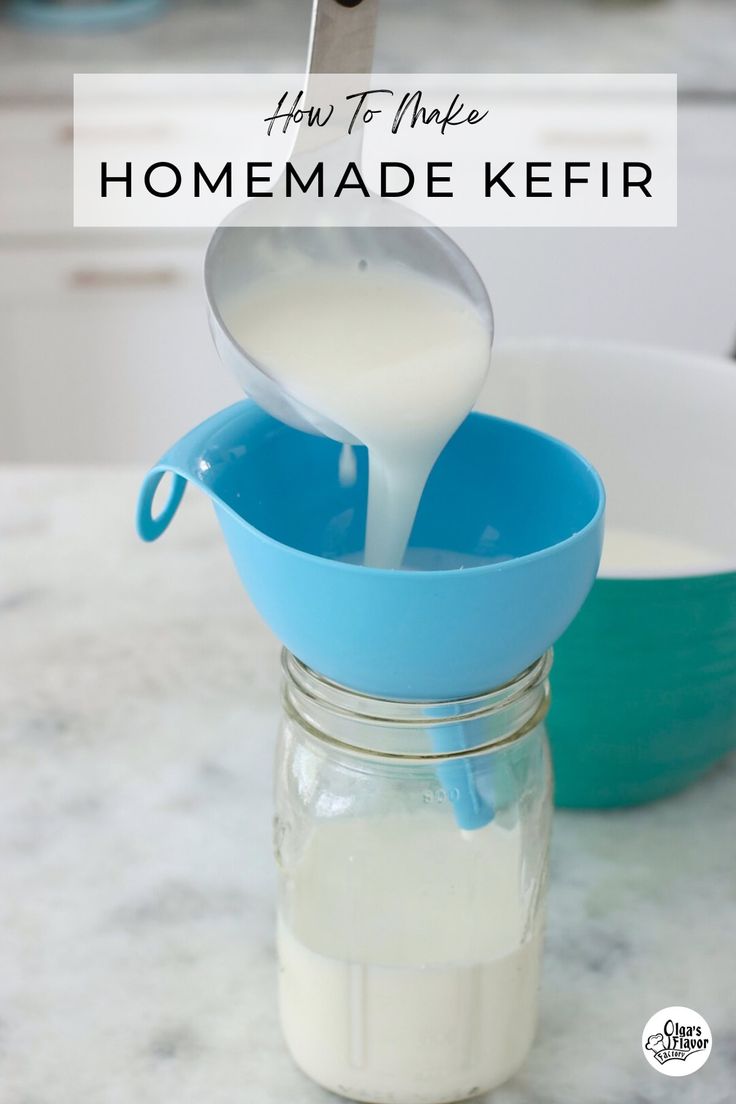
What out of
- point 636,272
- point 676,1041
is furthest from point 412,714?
point 636,272

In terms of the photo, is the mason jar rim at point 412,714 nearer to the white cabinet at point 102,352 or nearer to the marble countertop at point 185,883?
the marble countertop at point 185,883

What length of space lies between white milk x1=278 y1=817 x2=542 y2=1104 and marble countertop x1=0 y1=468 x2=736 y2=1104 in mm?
24

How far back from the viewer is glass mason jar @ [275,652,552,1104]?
62 centimetres

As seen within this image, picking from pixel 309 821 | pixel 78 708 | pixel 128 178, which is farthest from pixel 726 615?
pixel 128 178

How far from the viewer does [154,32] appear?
2172 millimetres

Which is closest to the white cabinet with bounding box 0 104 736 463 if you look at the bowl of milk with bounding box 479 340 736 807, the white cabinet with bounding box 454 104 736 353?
the white cabinet with bounding box 454 104 736 353

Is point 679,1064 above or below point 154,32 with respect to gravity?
above

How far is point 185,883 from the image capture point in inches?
29.2

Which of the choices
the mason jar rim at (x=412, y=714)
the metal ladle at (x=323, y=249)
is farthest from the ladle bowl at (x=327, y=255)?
the mason jar rim at (x=412, y=714)

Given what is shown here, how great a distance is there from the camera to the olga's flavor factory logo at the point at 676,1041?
2.09ft

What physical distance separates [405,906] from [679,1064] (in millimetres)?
147

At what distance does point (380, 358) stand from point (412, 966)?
0.28 m

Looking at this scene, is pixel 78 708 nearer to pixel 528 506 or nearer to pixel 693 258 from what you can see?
pixel 528 506

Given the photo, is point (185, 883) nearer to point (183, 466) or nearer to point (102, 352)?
point (183, 466)
